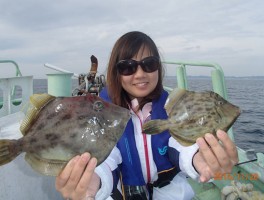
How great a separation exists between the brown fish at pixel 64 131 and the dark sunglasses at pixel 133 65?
0.85 metres

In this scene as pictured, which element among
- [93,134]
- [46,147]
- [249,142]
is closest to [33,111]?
[46,147]

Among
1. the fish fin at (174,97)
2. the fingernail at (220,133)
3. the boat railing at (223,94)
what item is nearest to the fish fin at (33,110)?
the fish fin at (174,97)

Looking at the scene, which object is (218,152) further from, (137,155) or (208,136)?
(137,155)

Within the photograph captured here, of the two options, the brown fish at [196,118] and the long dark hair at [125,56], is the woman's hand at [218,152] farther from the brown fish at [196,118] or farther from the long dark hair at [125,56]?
the long dark hair at [125,56]

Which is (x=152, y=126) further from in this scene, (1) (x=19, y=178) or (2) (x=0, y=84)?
(2) (x=0, y=84)

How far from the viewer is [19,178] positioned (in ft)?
10.3

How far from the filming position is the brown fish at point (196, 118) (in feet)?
7.07

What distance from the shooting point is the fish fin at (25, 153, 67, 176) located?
6.59 feet

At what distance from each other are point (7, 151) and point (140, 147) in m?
1.46

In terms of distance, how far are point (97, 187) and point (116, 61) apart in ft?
4.34

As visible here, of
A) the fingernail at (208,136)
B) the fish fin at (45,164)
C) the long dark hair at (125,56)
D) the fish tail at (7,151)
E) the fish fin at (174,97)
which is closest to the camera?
the fish tail at (7,151)

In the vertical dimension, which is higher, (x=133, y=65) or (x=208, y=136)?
(x=133, y=65)

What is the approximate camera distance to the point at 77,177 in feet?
6.97

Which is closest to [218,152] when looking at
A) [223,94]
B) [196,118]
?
[196,118]
